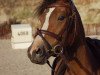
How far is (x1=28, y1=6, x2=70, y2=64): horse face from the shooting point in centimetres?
374

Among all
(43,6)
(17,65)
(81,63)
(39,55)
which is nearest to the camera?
(39,55)

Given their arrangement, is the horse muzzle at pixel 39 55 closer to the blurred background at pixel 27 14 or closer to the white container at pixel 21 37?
the white container at pixel 21 37

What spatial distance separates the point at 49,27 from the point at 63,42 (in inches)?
8.6

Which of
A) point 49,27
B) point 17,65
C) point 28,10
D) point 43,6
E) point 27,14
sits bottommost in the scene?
point 17,65

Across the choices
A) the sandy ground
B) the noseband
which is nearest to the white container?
the sandy ground

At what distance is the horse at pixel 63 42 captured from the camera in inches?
149

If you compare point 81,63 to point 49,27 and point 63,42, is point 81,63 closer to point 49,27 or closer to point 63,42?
point 63,42

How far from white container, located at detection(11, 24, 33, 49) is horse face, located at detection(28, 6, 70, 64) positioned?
25.4 feet

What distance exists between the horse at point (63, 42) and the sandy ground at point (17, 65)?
15.2 ft

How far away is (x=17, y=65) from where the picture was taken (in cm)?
955

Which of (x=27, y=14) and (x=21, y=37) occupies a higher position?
(x=27, y=14)

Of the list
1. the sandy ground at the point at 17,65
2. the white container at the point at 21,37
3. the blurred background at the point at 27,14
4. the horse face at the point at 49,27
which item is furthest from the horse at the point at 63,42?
the blurred background at the point at 27,14

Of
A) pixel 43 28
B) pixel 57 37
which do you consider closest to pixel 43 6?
pixel 43 28

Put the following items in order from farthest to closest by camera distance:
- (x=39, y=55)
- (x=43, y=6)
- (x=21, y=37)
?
(x=21, y=37)
(x=43, y=6)
(x=39, y=55)
